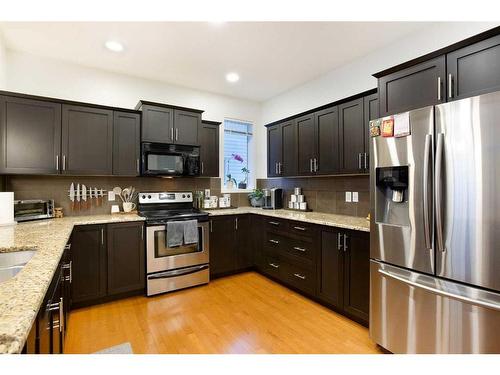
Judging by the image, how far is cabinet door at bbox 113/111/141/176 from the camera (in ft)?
10.1

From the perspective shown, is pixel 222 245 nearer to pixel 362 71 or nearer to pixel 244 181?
pixel 244 181

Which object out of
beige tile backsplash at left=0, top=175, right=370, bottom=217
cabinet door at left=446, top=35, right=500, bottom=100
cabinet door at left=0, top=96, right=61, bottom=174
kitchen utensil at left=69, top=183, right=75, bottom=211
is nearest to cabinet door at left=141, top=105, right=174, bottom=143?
beige tile backsplash at left=0, top=175, right=370, bottom=217

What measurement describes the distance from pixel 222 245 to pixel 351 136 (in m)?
2.16

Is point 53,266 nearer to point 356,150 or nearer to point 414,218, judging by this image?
point 414,218

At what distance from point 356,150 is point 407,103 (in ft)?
2.86

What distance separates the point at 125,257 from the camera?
288 cm

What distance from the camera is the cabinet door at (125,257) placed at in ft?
9.21

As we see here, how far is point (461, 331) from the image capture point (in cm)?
151

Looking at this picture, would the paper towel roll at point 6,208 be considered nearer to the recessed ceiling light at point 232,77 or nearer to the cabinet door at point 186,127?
the cabinet door at point 186,127

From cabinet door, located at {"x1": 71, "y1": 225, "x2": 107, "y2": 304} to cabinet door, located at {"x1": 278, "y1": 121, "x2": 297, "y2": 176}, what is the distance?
2.40 meters

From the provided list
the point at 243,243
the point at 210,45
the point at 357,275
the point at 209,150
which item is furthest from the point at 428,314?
the point at 209,150

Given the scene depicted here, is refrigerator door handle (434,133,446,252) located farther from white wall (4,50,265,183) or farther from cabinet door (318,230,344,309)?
white wall (4,50,265,183)

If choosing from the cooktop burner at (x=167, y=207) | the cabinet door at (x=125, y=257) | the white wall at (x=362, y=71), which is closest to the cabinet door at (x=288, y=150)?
the white wall at (x=362, y=71)

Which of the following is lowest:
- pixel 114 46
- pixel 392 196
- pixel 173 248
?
pixel 173 248
